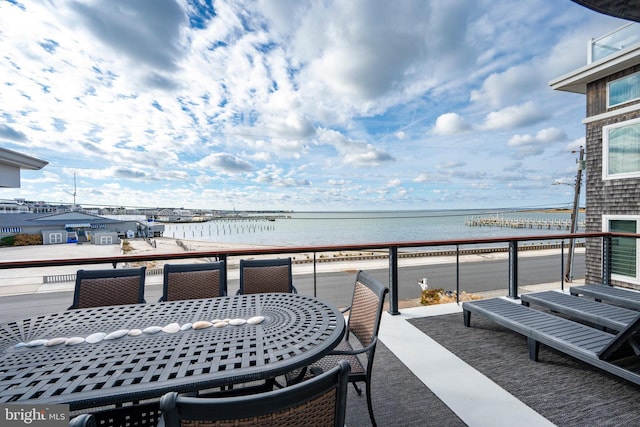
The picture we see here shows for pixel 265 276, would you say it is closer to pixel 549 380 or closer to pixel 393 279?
pixel 393 279

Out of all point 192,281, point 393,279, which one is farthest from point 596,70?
point 192,281

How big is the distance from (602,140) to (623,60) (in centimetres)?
194

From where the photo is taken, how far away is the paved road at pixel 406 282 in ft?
37.1

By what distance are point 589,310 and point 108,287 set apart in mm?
4161

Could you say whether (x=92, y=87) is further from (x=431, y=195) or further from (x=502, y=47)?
(x=431, y=195)

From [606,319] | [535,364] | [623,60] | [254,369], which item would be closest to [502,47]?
[623,60]

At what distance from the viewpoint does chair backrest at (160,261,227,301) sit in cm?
222

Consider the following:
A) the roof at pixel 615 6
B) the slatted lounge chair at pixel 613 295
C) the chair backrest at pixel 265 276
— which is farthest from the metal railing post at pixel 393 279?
the roof at pixel 615 6

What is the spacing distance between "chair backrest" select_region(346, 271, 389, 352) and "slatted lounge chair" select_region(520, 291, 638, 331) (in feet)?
7.09

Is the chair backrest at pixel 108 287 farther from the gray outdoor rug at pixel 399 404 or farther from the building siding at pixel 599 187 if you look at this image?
the building siding at pixel 599 187

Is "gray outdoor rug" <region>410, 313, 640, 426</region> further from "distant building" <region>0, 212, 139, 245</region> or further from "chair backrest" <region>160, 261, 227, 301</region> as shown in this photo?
"distant building" <region>0, 212, 139, 245</region>

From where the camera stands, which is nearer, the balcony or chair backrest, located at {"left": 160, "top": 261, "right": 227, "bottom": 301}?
the balcony

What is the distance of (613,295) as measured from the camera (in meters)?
3.10

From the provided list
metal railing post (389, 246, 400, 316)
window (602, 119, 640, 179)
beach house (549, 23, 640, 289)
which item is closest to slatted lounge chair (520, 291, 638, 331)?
metal railing post (389, 246, 400, 316)
